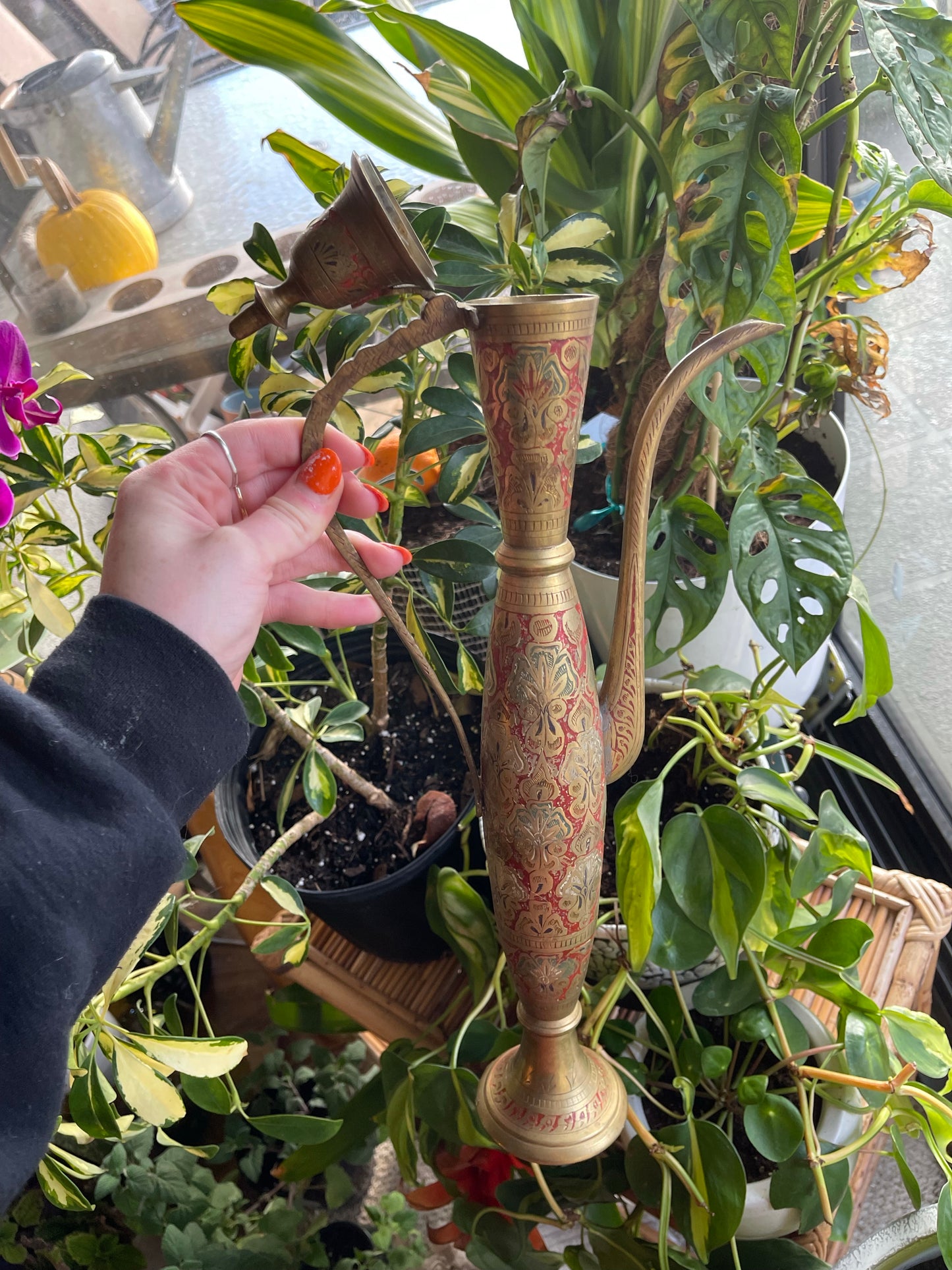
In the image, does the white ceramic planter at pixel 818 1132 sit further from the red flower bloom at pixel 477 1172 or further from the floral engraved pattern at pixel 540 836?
the floral engraved pattern at pixel 540 836

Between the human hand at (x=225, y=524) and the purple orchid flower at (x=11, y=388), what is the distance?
63mm

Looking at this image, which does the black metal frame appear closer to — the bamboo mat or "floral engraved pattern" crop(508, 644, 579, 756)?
the bamboo mat

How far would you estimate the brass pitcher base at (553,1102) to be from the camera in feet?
1.65

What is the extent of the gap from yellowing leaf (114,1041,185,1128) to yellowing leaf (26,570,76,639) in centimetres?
27

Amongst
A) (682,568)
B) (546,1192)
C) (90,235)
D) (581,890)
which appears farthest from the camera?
(90,235)

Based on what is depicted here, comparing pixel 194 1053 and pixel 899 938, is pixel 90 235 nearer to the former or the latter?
pixel 194 1053

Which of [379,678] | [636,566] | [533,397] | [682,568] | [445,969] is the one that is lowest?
[445,969]

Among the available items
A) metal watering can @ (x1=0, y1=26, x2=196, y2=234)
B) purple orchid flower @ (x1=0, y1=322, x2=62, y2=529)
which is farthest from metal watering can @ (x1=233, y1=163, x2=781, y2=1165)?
metal watering can @ (x1=0, y1=26, x2=196, y2=234)

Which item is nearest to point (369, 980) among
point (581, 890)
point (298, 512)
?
point (581, 890)

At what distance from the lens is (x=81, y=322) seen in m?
1.18

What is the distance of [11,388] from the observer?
1.30 ft

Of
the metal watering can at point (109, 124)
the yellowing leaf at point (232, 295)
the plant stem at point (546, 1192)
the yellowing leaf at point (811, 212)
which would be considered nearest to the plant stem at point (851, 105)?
the yellowing leaf at point (811, 212)

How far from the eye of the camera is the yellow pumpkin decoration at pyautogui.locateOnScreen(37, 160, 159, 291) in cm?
118

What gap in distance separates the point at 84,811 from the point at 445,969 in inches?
19.8
